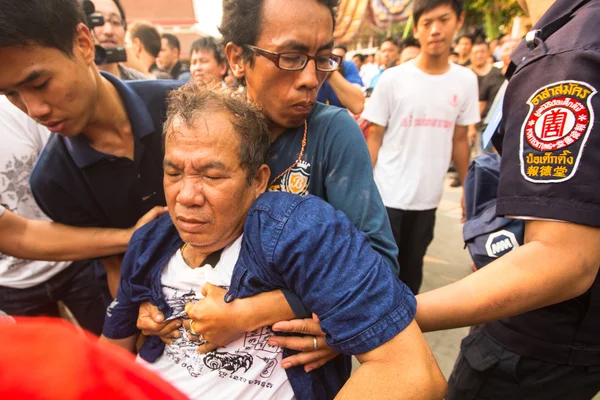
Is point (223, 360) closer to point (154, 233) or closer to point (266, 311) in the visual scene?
point (266, 311)

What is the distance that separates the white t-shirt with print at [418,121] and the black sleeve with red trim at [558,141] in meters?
1.93

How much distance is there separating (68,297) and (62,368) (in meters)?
2.08

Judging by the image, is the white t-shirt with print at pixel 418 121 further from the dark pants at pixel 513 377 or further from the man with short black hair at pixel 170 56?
the man with short black hair at pixel 170 56

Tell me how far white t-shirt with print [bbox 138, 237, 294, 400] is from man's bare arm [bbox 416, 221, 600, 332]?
19.7 inches

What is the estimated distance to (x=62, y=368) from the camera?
13.3 inches

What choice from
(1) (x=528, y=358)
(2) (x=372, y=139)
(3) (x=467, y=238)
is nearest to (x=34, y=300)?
(3) (x=467, y=238)

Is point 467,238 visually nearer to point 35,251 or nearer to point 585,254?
point 585,254

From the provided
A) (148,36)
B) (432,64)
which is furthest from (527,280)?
(148,36)

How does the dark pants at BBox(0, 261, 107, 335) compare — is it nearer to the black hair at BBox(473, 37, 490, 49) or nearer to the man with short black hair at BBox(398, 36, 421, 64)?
the man with short black hair at BBox(398, 36, 421, 64)

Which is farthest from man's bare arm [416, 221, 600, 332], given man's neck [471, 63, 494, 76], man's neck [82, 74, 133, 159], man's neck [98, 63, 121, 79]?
man's neck [471, 63, 494, 76]

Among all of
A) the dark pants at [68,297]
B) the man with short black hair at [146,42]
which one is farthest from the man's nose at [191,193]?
the man with short black hair at [146,42]

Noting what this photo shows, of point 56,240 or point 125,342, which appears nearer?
point 125,342

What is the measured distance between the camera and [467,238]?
4.13 feet

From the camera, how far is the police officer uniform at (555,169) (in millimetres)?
838
